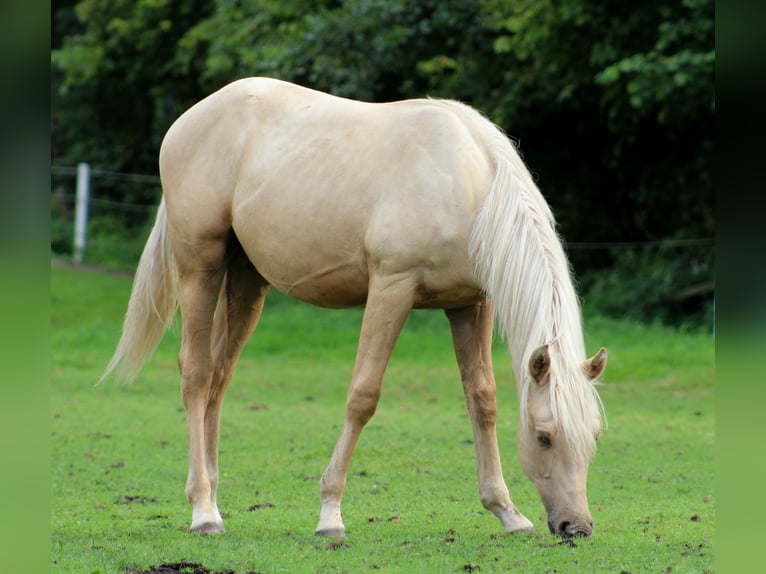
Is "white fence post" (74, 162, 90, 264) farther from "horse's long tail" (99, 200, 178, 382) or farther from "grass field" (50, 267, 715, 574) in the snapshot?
"horse's long tail" (99, 200, 178, 382)

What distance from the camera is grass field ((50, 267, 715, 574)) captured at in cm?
437

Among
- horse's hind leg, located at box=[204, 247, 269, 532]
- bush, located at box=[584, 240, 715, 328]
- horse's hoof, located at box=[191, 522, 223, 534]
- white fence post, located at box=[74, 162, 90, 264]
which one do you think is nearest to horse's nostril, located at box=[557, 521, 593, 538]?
horse's hoof, located at box=[191, 522, 223, 534]

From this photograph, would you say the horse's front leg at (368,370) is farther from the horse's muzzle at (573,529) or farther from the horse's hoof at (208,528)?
the horse's muzzle at (573,529)

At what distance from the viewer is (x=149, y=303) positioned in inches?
225

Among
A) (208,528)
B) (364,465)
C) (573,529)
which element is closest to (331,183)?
(208,528)

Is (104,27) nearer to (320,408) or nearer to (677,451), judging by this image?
(320,408)

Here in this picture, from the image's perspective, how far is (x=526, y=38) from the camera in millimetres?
12680

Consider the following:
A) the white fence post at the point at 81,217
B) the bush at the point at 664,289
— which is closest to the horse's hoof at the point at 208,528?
the bush at the point at 664,289

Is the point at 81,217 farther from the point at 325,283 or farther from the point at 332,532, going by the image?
the point at 332,532

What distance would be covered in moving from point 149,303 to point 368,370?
165 centimetres

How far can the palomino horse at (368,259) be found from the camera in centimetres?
429

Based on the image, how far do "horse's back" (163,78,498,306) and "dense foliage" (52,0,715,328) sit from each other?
271 inches

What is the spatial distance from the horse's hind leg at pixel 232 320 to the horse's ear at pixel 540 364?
1991 mm

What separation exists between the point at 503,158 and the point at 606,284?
34.2 feet
